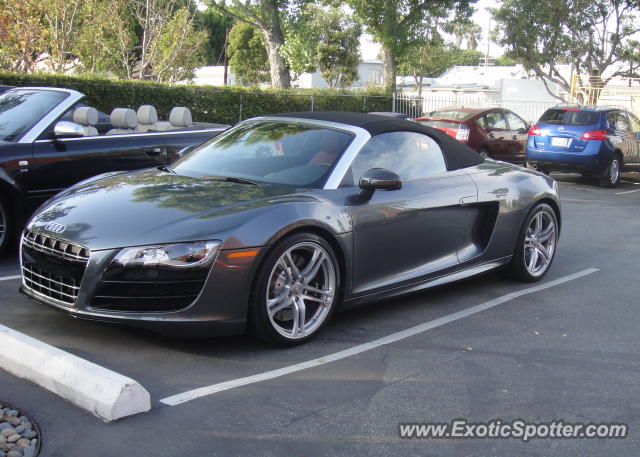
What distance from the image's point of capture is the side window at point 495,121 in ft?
56.8

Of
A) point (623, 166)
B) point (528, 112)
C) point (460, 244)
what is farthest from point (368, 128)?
point (528, 112)

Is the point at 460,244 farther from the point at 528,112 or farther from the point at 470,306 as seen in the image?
the point at 528,112

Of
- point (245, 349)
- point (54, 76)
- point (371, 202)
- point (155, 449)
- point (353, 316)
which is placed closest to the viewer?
point (155, 449)

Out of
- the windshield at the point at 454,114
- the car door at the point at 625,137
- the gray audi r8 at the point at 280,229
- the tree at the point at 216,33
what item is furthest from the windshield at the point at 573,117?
the tree at the point at 216,33

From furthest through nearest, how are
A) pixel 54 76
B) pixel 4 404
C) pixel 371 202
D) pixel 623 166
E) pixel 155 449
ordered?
pixel 54 76 < pixel 623 166 < pixel 371 202 < pixel 4 404 < pixel 155 449

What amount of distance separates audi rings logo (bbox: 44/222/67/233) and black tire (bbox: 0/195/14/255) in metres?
2.32

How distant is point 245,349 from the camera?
471 centimetres

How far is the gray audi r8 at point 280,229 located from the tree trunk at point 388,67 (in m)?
21.5

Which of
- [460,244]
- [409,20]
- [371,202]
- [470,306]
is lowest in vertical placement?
[470,306]

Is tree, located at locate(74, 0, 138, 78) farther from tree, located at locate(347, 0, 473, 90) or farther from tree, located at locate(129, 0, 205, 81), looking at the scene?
tree, located at locate(347, 0, 473, 90)

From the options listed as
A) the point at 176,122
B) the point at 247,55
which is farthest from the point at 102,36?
the point at 247,55

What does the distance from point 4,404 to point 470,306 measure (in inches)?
142

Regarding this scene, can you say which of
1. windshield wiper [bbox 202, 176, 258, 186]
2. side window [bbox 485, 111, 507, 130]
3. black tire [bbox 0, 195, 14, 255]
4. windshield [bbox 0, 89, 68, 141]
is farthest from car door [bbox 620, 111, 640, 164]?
black tire [bbox 0, 195, 14, 255]

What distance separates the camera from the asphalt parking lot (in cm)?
352
